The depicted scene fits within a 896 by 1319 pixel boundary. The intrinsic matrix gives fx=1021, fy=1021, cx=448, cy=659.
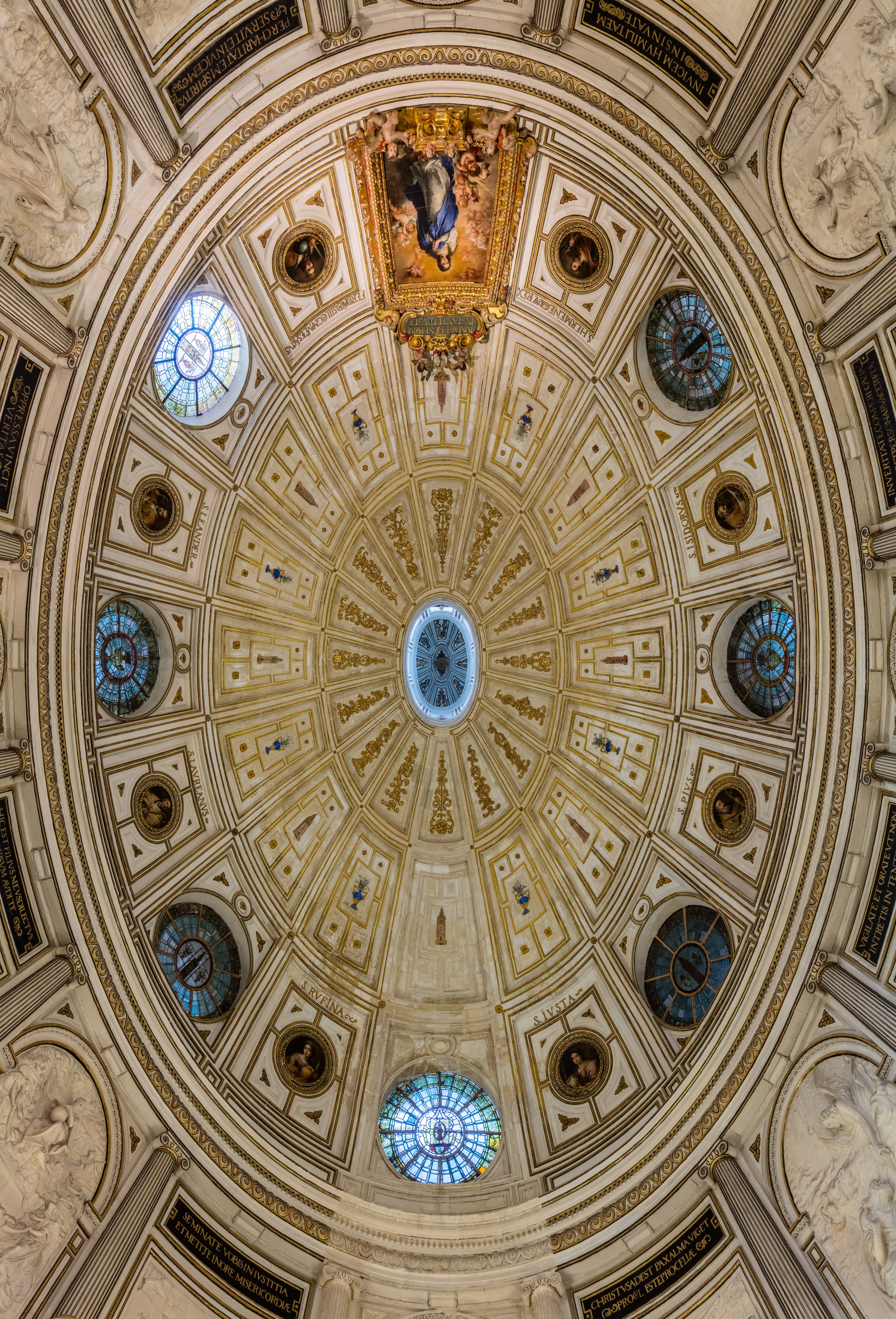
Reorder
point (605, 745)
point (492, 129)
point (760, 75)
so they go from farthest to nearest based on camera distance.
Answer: point (605, 745) → point (492, 129) → point (760, 75)

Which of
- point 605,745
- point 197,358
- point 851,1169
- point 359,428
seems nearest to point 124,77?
point 197,358

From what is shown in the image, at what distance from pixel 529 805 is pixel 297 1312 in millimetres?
12755

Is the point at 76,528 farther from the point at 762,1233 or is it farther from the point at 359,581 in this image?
the point at 762,1233

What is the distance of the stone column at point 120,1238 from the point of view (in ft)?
55.9

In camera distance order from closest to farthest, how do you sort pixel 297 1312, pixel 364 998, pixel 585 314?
pixel 297 1312, pixel 585 314, pixel 364 998

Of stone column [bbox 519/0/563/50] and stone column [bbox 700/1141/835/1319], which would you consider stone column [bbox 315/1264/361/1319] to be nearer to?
stone column [bbox 700/1141/835/1319]

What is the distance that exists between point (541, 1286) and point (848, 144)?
20.9 meters

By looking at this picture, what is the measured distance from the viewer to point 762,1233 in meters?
18.1

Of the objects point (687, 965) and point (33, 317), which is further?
point (687, 965)

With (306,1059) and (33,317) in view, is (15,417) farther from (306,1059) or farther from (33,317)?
(306,1059)

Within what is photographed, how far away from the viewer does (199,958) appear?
23078mm

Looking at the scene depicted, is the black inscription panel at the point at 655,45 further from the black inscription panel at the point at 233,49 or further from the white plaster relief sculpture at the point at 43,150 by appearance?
the white plaster relief sculpture at the point at 43,150

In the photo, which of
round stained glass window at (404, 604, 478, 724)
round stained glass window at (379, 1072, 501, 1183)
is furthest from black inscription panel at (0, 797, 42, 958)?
round stained glass window at (404, 604, 478, 724)

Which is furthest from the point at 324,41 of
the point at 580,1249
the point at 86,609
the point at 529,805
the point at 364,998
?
the point at 580,1249
